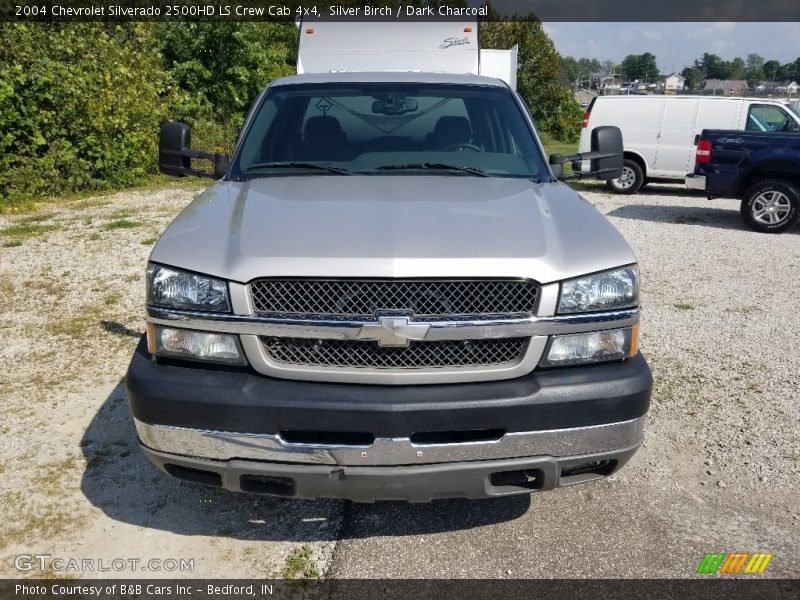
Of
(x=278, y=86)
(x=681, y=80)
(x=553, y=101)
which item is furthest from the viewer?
(x=681, y=80)

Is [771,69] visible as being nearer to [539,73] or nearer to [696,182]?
[539,73]

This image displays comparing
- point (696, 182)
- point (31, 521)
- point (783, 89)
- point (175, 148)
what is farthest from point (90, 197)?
point (783, 89)

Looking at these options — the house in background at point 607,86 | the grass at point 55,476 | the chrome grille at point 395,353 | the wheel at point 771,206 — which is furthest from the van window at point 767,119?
the house in background at point 607,86

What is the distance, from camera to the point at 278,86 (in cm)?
455

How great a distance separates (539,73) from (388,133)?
30218 millimetres

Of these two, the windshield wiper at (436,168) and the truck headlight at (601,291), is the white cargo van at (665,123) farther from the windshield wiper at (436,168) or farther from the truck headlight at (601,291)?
the truck headlight at (601,291)

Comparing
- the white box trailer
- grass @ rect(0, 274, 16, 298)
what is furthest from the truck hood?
the white box trailer

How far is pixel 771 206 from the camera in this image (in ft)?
34.7

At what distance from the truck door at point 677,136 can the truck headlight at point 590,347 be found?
39.3ft

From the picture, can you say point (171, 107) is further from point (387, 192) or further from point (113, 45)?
point (387, 192)

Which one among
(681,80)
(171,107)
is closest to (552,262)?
(171,107)

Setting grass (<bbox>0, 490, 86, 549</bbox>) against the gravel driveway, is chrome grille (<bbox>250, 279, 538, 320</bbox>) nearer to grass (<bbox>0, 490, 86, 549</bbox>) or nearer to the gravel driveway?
the gravel driveway

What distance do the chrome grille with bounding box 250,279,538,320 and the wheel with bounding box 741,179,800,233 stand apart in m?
9.31

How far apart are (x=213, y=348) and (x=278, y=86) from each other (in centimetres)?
236
